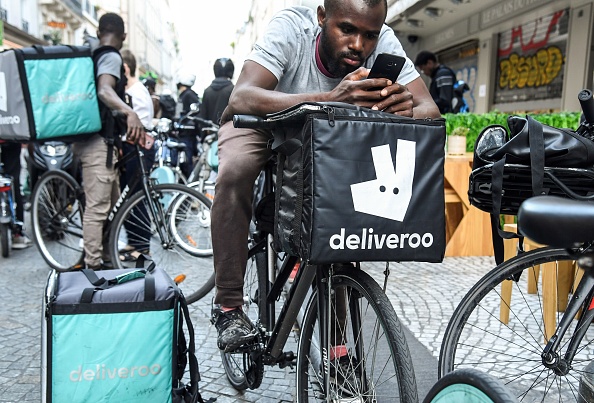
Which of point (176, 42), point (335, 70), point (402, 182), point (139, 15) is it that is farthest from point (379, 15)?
point (176, 42)

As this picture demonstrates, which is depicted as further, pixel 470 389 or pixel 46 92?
pixel 46 92

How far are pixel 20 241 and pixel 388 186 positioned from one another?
18.4 ft

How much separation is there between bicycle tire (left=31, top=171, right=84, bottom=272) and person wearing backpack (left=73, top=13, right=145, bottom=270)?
1.81 ft

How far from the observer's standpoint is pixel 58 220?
17.1ft

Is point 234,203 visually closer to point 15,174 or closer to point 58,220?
point 58,220

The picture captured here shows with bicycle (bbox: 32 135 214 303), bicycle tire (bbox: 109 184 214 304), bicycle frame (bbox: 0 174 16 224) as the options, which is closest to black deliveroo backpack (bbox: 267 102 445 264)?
bicycle (bbox: 32 135 214 303)

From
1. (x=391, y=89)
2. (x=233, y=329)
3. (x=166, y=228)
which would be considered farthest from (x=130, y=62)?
(x=391, y=89)

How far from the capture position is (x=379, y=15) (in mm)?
2205

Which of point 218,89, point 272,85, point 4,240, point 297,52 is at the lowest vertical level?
point 4,240

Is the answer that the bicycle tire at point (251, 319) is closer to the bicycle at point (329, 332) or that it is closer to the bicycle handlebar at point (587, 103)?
the bicycle at point (329, 332)

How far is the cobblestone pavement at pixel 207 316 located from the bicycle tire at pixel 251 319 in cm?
10

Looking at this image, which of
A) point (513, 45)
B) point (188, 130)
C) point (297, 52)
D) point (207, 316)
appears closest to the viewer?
point (297, 52)

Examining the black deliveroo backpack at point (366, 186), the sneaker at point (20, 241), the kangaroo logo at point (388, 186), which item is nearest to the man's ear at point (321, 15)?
the black deliveroo backpack at point (366, 186)

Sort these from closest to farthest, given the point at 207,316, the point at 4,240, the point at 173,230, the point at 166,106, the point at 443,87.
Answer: the point at 207,316, the point at 173,230, the point at 4,240, the point at 443,87, the point at 166,106
